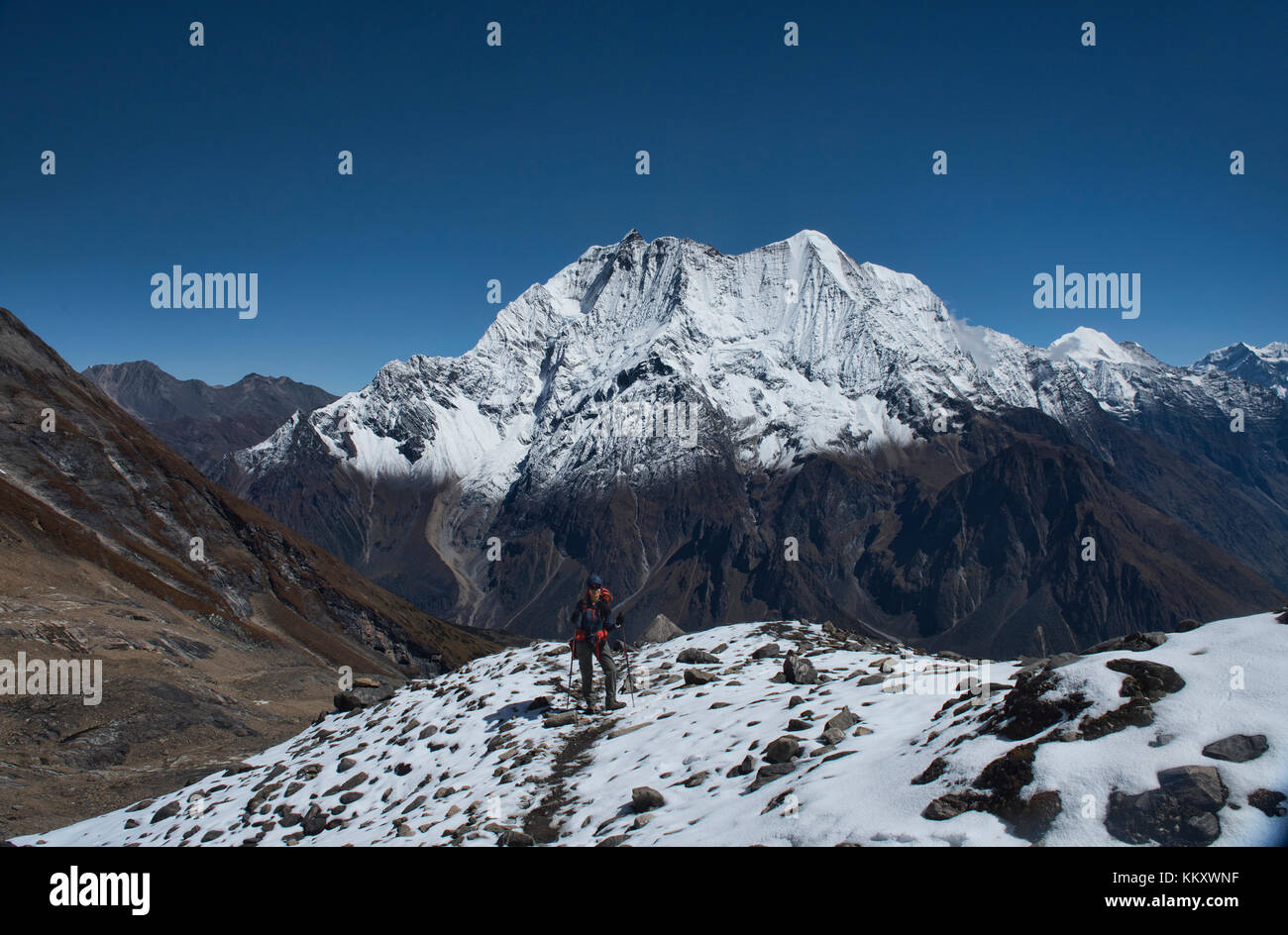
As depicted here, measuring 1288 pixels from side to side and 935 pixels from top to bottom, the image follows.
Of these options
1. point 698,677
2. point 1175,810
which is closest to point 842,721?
point 1175,810

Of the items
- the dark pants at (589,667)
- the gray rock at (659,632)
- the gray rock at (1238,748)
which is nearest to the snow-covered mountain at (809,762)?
the gray rock at (1238,748)

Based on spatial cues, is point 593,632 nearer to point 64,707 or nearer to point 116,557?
point 64,707

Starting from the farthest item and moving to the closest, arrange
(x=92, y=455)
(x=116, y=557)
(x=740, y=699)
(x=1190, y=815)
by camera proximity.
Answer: (x=92, y=455)
(x=116, y=557)
(x=740, y=699)
(x=1190, y=815)

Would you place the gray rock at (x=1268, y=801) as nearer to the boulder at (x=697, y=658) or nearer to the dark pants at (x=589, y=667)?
the dark pants at (x=589, y=667)

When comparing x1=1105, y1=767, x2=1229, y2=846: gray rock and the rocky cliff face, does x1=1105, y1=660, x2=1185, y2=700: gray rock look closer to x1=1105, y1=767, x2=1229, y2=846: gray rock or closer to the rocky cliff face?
x1=1105, y1=767, x2=1229, y2=846: gray rock
